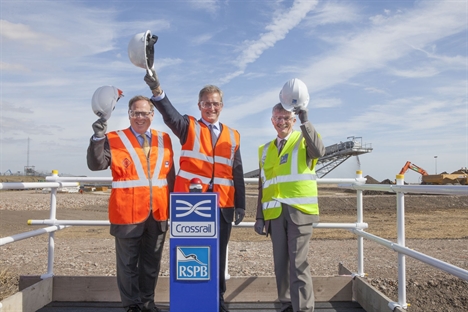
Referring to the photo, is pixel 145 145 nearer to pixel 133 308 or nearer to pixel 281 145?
pixel 281 145

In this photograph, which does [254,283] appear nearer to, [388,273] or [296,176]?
[296,176]

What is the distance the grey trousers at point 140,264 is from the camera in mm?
3883

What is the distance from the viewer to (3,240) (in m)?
3.62

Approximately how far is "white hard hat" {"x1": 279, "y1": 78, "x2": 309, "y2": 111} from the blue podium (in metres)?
1.03

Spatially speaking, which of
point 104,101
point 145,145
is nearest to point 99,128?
point 104,101

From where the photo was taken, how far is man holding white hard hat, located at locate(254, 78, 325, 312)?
3.72 metres

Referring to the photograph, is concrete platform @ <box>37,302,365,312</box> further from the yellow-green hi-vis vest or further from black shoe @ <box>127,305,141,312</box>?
the yellow-green hi-vis vest

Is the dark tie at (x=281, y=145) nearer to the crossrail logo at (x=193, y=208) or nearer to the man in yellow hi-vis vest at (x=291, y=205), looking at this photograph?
the man in yellow hi-vis vest at (x=291, y=205)

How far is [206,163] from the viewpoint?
4.00 metres

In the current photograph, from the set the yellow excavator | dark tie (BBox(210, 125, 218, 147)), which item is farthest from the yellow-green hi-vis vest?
the yellow excavator

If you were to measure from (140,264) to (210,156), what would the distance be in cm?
117

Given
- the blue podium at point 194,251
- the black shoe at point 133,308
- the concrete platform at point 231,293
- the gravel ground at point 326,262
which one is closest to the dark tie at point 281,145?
the blue podium at point 194,251

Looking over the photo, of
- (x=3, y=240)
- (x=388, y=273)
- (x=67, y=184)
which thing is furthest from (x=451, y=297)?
(x=3, y=240)

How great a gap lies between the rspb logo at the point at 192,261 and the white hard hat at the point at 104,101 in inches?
52.9
